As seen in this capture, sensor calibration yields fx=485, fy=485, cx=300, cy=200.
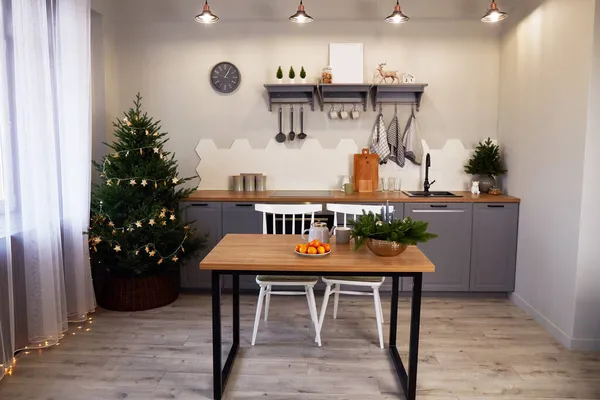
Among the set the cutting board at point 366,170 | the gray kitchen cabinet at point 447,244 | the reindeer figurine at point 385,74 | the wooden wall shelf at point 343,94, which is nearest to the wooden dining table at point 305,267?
the gray kitchen cabinet at point 447,244

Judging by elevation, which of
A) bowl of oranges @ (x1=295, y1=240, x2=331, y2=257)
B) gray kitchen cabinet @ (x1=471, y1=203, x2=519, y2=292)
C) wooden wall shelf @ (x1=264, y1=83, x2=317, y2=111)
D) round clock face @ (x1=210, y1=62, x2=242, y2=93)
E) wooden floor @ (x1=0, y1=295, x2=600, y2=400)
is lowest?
wooden floor @ (x1=0, y1=295, x2=600, y2=400)

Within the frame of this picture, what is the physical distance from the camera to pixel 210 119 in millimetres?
4441

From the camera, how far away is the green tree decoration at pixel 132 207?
3477mm

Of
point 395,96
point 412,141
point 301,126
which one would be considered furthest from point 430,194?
point 301,126

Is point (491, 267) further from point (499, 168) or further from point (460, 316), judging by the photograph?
point (499, 168)

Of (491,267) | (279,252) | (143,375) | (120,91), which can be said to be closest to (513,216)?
(491,267)

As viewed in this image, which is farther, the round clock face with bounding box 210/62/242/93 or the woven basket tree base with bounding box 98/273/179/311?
the round clock face with bounding box 210/62/242/93

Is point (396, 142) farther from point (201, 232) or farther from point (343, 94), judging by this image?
point (201, 232)

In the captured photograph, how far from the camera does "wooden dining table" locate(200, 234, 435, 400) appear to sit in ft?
7.25

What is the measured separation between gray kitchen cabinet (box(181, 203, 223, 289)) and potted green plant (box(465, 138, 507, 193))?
7.29 ft

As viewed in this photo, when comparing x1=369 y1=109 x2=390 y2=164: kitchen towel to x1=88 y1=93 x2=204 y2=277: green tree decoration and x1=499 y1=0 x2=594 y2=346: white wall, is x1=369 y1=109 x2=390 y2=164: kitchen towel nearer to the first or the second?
x1=499 y1=0 x2=594 y2=346: white wall

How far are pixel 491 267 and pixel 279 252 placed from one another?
2227 millimetres

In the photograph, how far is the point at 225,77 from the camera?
4.37m

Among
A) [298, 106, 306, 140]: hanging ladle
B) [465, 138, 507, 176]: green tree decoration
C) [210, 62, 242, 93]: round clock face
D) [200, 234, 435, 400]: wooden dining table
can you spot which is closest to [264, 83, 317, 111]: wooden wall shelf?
[298, 106, 306, 140]: hanging ladle
